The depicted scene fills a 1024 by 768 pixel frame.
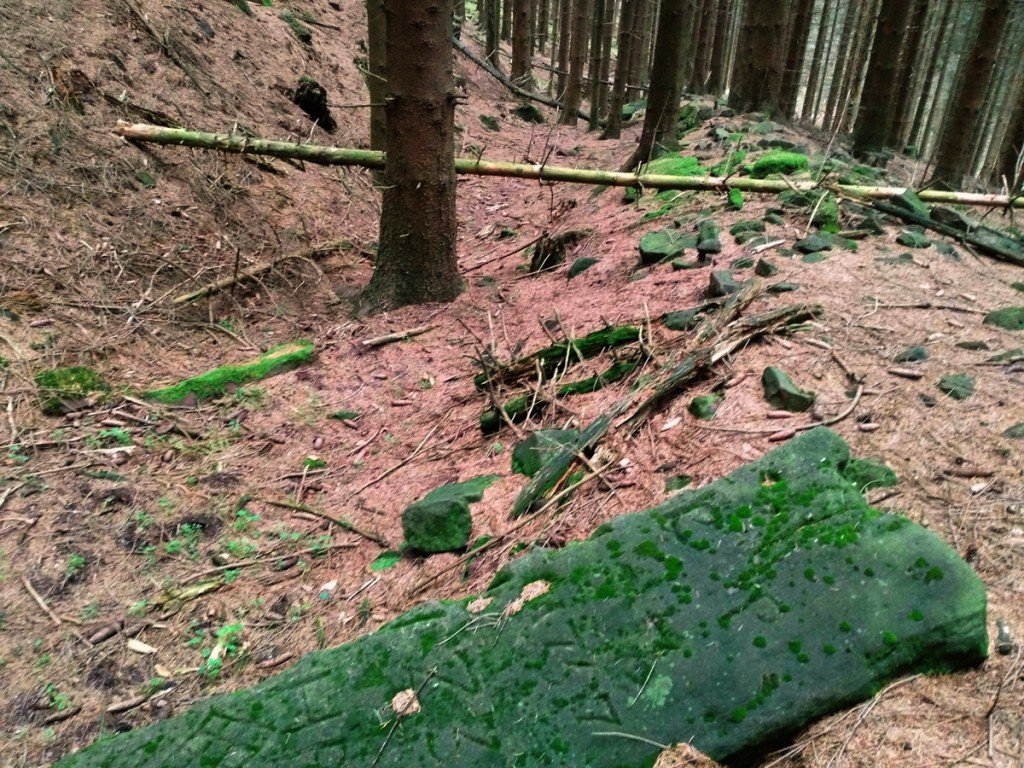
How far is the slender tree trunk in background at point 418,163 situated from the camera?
15.8 feet

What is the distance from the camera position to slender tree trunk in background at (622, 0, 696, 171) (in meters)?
6.70

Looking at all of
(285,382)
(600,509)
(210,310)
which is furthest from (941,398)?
(210,310)

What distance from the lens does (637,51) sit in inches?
591

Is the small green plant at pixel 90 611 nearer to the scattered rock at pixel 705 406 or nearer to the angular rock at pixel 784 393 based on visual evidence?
the scattered rock at pixel 705 406

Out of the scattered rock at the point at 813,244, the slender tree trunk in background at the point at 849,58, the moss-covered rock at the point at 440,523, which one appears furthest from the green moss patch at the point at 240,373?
the slender tree trunk in background at the point at 849,58

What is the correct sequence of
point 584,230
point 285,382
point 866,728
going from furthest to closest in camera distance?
point 584,230, point 285,382, point 866,728

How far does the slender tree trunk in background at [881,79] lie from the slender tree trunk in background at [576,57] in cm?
568

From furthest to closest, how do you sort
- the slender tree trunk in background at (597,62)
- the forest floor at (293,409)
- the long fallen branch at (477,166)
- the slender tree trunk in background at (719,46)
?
1. the slender tree trunk in background at (719,46)
2. the slender tree trunk in background at (597,62)
3. the long fallen branch at (477,166)
4. the forest floor at (293,409)

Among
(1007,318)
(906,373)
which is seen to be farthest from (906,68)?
(906,373)

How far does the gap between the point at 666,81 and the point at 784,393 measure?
17.4 ft

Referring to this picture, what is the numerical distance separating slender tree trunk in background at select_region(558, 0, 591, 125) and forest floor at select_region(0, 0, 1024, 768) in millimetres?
7730

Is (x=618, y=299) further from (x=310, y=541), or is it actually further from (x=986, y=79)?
(x=986, y=79)

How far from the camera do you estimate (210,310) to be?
17.5 feet

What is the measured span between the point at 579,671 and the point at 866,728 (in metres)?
0.74
